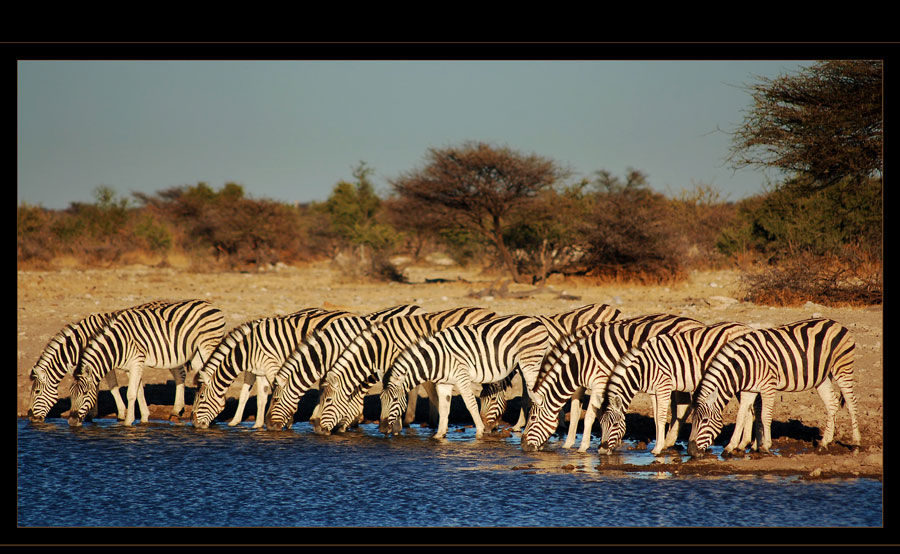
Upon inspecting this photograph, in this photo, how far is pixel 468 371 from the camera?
9.28m

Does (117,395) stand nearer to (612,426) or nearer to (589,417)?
(589,417)

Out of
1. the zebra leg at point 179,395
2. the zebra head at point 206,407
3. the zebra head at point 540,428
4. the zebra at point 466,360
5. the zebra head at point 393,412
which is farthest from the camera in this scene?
the zebra leg at point 179,395

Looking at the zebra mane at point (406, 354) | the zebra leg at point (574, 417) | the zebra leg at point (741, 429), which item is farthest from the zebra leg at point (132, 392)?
the zebra leg at point (741, 429)

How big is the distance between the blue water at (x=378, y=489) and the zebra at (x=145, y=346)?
97 cm

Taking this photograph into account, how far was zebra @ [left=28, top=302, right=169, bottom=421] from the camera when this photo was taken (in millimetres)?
10211

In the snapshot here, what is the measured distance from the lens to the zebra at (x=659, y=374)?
8.38m

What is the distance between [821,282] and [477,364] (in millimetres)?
9988

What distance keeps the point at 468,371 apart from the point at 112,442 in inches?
150

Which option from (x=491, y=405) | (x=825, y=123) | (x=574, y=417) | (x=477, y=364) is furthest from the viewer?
(x=825, y=123)

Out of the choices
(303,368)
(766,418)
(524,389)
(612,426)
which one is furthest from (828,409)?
(303,368)

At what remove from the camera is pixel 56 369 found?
10.4m

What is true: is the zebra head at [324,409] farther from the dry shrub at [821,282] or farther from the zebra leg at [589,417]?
the dry shrub at [821,282]

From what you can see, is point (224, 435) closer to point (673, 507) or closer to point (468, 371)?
point (468, 371)
